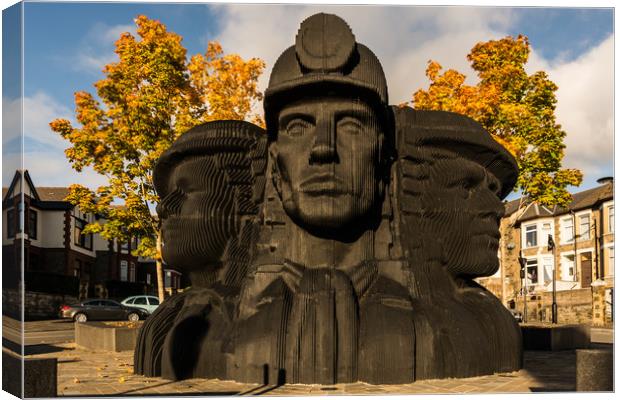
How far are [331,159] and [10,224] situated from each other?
3924mm

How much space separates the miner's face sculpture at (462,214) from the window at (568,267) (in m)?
33.1

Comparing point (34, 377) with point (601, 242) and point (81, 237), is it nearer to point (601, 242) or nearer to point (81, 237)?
point (601, 242)

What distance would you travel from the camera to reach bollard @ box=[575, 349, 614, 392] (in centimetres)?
628

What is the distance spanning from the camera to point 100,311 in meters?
30.5

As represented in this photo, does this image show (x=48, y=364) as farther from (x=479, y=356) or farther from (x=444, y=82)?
(x=444, y=82)

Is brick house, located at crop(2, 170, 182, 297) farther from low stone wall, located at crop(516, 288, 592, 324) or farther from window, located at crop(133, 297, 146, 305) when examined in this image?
low stone wall, located at crop(516, 288, 592, 324)

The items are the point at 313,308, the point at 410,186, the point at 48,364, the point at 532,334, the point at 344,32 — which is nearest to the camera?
the point at 48,364

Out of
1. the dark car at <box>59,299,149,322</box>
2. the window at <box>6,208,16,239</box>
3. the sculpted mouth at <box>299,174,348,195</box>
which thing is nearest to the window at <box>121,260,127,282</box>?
the dark car at <box>59,299,149,322</box>

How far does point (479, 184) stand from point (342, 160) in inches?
106

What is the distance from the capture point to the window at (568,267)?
132ft

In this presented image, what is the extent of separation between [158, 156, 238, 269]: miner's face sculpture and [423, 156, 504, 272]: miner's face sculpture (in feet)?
10.1

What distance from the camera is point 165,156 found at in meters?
10.4

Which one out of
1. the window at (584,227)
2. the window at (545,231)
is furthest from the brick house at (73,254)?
the window at (545,231)

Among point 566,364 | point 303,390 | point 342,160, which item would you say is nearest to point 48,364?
point 303,390
